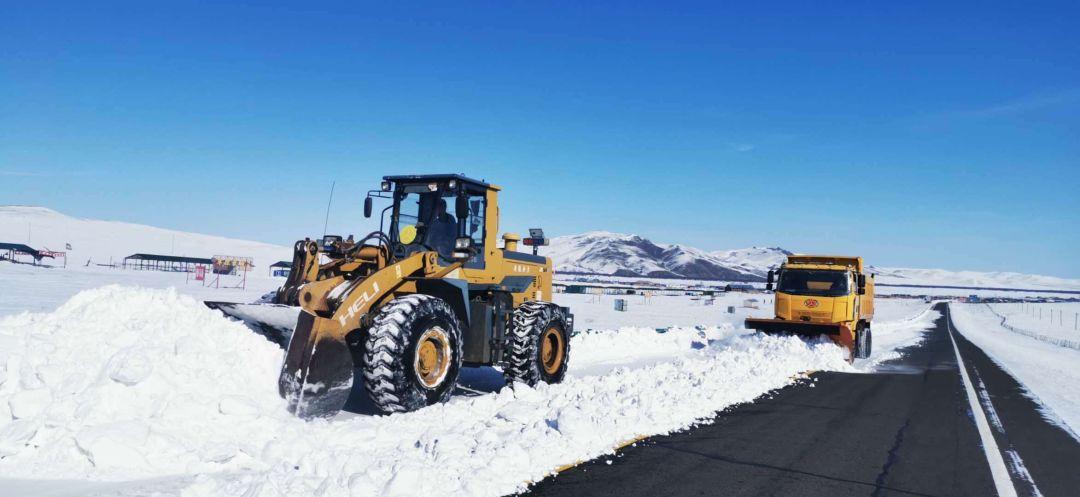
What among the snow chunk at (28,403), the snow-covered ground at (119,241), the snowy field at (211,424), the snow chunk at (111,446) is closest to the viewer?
the snowy field at (211,424)

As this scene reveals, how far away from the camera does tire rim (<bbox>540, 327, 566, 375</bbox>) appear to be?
32.3 feet

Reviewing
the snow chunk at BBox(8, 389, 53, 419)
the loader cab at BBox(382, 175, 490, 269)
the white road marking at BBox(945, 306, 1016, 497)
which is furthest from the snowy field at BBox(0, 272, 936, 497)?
the white road marking at BBox(945, 306, 1016, 497)

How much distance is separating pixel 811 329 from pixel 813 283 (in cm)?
145

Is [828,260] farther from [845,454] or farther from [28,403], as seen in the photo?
[28,403]

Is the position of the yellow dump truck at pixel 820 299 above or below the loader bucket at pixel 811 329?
above

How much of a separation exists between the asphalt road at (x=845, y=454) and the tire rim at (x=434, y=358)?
7.50 feet

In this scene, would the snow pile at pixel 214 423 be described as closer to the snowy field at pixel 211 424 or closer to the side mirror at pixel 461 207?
the snowy field at pixel 211 424

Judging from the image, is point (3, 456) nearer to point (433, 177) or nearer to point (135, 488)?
point (135, 488)

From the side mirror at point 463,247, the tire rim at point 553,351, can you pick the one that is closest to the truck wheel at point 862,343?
the tire rim at point 553,351

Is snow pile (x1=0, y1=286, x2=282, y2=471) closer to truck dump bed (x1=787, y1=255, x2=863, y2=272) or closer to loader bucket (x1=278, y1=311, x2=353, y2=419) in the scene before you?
loader bucket (x1=278, y1=311, x2=353, y2=419)

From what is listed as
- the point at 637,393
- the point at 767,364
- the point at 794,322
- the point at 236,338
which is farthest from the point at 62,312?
the point at 794,322

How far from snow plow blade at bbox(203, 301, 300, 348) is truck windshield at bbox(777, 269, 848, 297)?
14.4m

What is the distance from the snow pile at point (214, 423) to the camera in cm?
507

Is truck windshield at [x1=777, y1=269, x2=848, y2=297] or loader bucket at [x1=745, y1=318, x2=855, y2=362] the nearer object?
loader bucket at [x1=745, y1=318, x2=855, y2=362]
